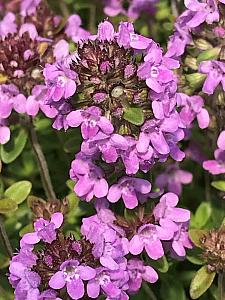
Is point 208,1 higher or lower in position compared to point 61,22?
higher

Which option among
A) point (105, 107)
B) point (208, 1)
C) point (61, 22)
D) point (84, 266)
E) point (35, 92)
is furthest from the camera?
point (61, 22)

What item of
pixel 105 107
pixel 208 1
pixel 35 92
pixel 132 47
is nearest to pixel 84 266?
pixel 105 107

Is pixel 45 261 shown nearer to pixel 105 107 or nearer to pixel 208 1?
pixel 105 107

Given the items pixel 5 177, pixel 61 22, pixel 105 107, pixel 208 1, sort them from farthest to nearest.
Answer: pixel 5 177
pixel 61 22
pixel 208 1
pixel 105 107

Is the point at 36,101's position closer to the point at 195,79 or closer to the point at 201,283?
the point at 195,79

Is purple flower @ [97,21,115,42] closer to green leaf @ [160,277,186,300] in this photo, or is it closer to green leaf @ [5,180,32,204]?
green leaf @ [5,180,32,204]

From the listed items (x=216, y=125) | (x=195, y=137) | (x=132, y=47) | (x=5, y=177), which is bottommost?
(x=5, y=177)

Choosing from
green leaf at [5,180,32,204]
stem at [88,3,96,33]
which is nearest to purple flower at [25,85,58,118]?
green leaf at [5,180,32,204]

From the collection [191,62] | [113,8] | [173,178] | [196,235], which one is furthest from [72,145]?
[113,8]
